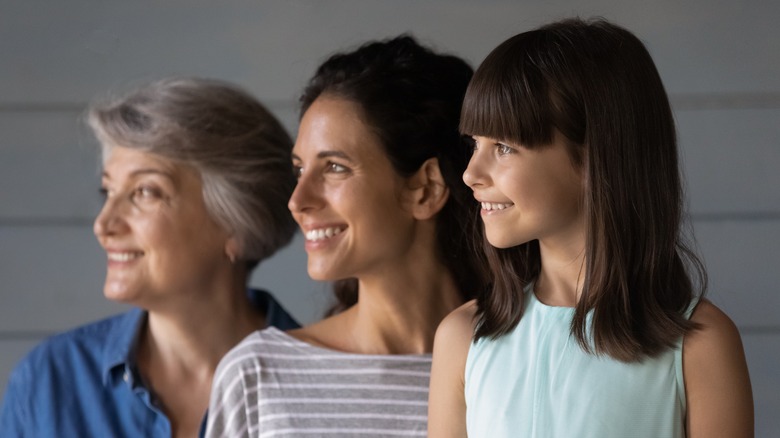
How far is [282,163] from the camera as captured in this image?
83.4 inches

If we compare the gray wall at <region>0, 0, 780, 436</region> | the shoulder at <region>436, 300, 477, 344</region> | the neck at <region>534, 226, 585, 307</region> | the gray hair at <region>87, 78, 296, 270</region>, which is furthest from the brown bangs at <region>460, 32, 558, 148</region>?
the gray wall at <region>0, 0, 780, 436</region>

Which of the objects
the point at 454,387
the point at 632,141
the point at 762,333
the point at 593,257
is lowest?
the point at 762,333

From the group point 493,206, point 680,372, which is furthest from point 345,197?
point 680,372

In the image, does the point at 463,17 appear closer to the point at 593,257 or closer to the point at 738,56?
the point at 738,56

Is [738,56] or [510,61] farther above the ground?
[510,61]

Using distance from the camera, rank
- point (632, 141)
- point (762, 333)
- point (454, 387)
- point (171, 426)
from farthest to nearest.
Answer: point (762, 333) → point (171, 426) → point (454, 387) → point (632, 141)

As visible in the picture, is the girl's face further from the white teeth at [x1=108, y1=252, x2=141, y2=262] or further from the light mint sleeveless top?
the white teeth at [x1=108, y1=252, x2=141, y2=262]

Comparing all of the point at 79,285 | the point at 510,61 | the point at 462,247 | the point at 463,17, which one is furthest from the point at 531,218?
the point at 79,285

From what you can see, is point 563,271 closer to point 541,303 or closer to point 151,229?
point 541,303

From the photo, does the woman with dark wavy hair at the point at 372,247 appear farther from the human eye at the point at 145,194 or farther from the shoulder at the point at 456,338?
the human eye at the point at 145,194

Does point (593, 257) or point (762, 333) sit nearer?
point (593, 257)

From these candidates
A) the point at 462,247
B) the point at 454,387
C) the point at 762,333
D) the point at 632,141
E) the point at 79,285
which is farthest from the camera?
the point at 79,285

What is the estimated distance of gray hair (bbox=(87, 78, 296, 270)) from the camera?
2004 millimetres

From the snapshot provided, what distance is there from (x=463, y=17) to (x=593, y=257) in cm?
141
